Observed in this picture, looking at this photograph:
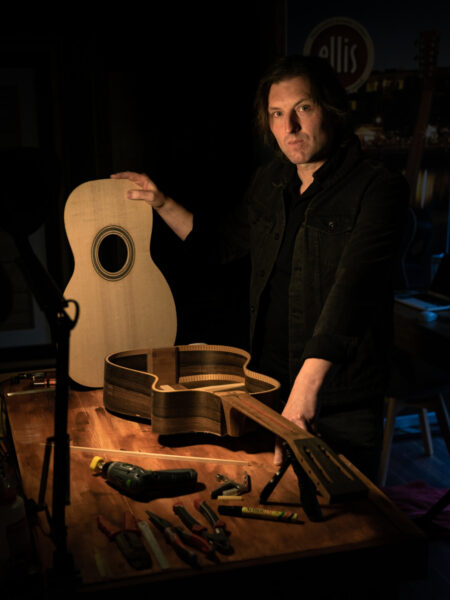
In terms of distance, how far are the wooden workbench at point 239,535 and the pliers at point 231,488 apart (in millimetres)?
20

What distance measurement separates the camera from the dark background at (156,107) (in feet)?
9.05

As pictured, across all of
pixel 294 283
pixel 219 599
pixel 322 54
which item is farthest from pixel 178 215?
pixel 322 54

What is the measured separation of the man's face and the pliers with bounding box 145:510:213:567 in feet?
3.99

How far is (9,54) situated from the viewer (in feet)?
9.41

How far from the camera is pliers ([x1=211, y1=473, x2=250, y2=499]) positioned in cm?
158

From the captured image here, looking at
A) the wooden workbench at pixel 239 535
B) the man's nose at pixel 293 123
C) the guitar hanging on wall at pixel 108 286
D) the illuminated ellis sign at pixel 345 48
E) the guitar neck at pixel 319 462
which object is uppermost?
the illuminated ellis sign at pixel 345 48

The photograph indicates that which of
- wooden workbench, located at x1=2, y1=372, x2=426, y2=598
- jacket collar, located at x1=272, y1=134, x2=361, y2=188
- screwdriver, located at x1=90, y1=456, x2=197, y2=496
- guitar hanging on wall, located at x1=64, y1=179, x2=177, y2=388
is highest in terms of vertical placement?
jacket collar, located at x1=272, y1=134, x2=361, y2=188

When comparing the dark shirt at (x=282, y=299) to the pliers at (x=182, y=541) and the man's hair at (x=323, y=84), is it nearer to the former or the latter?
the man's hair at (x=323, y=84)

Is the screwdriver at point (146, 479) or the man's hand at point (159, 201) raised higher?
the man's hand at point (159, 201)

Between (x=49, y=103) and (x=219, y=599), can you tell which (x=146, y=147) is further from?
(x=219, y=599)

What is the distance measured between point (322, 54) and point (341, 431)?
2.81 m

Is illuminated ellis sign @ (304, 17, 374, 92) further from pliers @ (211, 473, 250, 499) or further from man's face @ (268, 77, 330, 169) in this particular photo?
pliers @ (211, 473, 250, 499)

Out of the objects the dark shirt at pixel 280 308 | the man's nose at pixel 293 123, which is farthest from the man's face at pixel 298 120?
the dark shirt at pixel 280 308

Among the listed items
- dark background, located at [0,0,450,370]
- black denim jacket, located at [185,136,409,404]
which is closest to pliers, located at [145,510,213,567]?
black denim jacket, located at [185,136,409,404]
